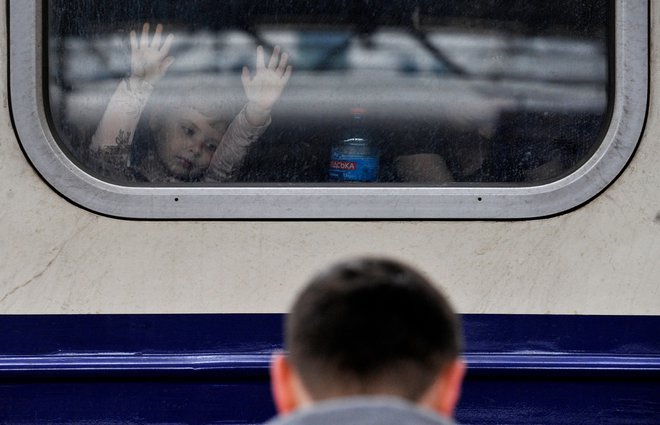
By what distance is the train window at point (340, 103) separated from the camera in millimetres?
1896

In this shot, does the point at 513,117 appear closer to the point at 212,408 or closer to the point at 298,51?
the point at 298,51

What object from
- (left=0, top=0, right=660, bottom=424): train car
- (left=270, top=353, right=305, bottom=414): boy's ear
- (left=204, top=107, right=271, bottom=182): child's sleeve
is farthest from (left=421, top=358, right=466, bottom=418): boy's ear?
(left=204, top=107, right=271, bottom=182): child's sleeve

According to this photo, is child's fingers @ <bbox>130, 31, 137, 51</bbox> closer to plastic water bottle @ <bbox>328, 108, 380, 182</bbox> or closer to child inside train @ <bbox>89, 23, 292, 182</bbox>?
child inside train @ <bbox>89, 23, 292, 182</bbox>

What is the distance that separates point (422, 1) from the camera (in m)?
1.93

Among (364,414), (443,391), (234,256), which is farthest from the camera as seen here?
(234,256)

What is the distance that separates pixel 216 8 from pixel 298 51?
0.18 meters

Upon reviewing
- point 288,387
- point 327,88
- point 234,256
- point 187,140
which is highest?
point 327,88

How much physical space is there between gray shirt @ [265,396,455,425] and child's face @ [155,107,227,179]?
120 centimetres

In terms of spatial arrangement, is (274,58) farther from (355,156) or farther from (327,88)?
(355,156)

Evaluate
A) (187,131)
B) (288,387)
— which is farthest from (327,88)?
(288,387)

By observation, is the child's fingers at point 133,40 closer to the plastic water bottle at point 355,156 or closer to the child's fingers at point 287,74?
the child's fingers at point 287,74

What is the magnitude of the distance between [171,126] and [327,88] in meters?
0.32

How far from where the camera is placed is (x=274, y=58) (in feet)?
6.35

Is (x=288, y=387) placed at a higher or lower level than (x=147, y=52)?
lower
